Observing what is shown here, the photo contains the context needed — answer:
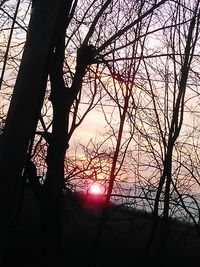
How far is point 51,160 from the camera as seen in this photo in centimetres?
859

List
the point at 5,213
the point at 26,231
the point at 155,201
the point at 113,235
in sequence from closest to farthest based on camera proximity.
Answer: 1. the point at 5,213
2. the point at 26,231
3. the point at 155,201
4. the point at 113,235

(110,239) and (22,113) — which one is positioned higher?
(22,113)

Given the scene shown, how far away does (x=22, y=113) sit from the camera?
7.80 feet

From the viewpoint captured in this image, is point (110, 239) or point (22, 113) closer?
point (22, 113)

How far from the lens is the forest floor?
1286cm

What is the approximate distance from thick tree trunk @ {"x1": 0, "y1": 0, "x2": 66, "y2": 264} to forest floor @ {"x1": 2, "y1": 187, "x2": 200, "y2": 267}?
9632 millimetres

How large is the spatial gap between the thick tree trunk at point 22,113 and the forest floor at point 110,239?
963cm

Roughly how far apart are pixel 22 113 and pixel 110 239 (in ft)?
45.0

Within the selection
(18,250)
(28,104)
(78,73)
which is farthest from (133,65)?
(28,104)

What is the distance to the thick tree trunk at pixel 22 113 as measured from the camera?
231 centimetres

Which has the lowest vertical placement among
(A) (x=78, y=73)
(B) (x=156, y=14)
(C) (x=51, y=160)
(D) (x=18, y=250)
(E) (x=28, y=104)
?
(D) (x=18, y=250)

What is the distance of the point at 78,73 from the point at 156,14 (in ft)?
10.6

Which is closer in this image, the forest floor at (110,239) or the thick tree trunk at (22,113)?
the thick tree trunk at (22,113)

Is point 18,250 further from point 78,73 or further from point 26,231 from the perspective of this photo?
point 78,73
